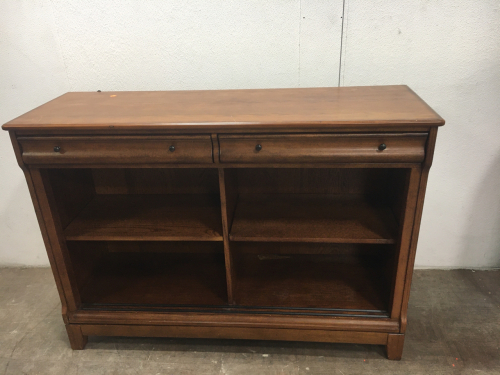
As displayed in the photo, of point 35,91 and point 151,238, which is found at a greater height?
point 35,91

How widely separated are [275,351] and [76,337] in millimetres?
898

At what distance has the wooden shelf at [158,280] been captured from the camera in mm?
1795

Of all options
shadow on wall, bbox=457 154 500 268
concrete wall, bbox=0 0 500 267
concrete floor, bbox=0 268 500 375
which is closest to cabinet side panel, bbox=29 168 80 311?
concrete floor, bbox=0 268 500 375

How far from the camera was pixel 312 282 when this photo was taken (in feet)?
6.11

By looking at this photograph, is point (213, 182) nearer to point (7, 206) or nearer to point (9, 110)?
point (9, 110)

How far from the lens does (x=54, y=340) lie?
1.88 meters

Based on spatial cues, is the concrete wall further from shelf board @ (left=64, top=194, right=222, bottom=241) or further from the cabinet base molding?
the cabinet base molding

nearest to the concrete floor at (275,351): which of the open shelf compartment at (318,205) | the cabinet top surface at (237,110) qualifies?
the open shelf compartment at (318,205)

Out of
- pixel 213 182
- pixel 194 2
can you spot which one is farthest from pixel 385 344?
pixel 194 2

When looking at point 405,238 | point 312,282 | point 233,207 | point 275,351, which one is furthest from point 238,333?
point 405,238

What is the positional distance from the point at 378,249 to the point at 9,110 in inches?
79.4

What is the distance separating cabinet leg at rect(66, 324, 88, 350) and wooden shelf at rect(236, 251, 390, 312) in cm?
73

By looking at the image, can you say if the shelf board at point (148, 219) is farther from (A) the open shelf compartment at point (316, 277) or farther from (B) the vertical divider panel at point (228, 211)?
(A) the open shelf compartment at point (316, 277)

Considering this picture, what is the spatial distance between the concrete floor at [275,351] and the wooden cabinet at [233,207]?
0.10 metres
